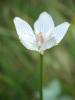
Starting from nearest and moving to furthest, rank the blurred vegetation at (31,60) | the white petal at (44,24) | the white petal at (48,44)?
the white petal at (48,44)
the white petal at (44,24)
the blurred vegetation at (31,60)

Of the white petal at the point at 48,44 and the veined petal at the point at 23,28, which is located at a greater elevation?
the veined petal at the point at 23,28

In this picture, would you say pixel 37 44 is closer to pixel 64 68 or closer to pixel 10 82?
pixel 10 82

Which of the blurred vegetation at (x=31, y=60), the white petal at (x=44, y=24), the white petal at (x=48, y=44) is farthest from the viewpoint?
the blurred vegetation at (x=31, y=60)

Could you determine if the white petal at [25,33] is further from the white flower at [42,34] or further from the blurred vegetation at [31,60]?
the blurred vegetation at [31,60]

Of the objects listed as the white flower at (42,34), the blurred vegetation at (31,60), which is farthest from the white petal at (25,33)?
the blurred vegetation at (31,60)

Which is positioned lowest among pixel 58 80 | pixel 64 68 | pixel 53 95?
pixel 53 95

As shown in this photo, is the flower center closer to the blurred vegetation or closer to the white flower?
the white flower

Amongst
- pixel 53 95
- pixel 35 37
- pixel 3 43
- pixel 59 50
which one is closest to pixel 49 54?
pixel 59 50
